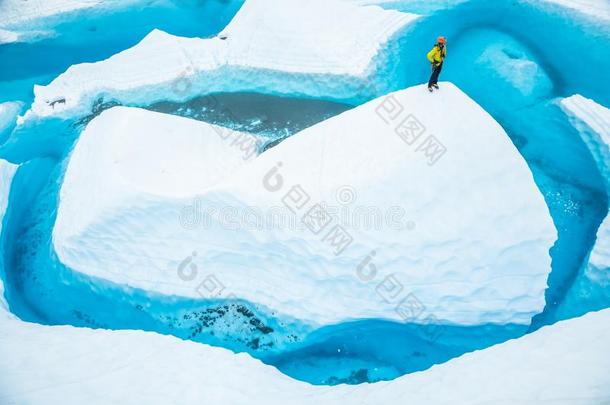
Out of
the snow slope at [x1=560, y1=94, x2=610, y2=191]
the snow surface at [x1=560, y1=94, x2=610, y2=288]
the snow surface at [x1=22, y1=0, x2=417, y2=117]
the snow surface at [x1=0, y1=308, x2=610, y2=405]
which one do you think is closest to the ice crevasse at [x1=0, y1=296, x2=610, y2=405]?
the snow surface at [x1=0, y1=308, x2=610, y2=405]

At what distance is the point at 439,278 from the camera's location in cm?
502

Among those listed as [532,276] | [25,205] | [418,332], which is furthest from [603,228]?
[25,205]

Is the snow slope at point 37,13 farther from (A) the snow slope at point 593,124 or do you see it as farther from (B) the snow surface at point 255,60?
(A) the snow slope at point 593,124

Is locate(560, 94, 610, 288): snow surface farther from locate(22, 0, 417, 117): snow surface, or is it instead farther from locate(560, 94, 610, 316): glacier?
locate(22, 0, 417, 117): snow surface

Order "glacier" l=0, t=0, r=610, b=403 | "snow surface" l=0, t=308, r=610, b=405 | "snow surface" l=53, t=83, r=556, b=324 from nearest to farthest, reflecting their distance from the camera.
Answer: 1. "snow surface" l=0, t=308, r=610, b=405
2. "glacier" l=0, t=0, r=610, b=403
3. "snow surface" l=53, t=83, r=556, b=324

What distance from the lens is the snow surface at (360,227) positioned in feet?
16.5

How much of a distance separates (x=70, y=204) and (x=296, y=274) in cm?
361

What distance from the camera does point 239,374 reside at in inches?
174

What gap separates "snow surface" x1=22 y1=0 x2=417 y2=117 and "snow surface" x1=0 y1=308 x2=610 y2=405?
202 inches

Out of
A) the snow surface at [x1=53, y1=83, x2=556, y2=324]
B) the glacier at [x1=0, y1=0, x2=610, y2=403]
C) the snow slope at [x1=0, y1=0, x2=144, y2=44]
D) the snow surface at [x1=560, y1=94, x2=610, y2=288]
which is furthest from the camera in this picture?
the snow slope at [x1=0, y1=0, x2=144, y2=44]

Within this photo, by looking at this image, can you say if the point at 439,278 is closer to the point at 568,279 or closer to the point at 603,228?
the point at 568,279

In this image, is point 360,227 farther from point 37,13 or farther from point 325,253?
point 37,13

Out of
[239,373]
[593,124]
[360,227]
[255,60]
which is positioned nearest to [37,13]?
[255,60]

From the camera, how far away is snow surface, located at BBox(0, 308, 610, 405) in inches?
134
